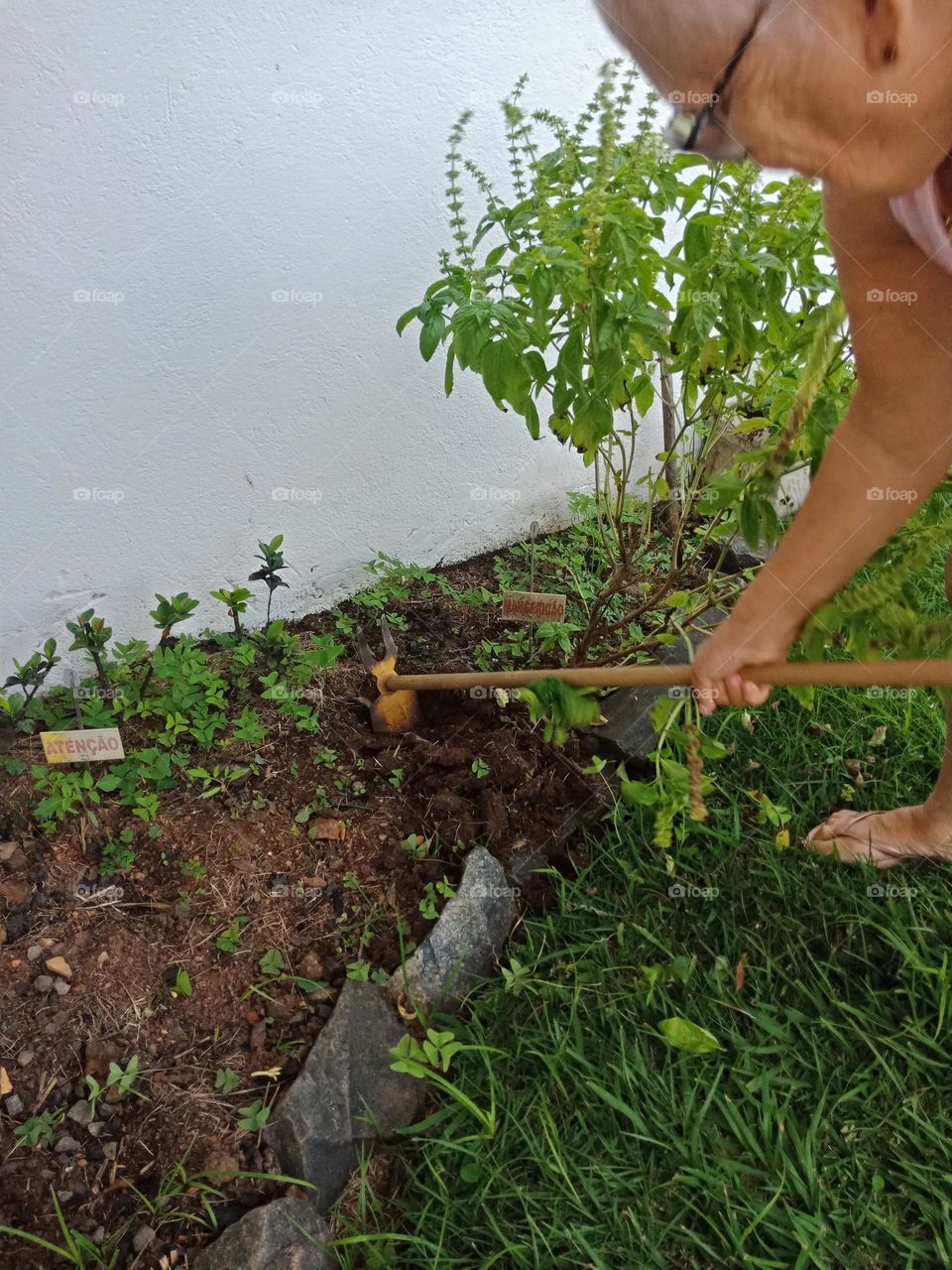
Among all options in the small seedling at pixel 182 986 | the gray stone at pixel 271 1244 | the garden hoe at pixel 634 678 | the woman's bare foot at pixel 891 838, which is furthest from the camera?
the woman's bare foot at pixel 891 838

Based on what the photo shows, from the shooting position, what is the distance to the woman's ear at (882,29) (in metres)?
0.79

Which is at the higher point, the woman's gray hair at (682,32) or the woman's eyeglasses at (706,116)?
the woman's gray hair at (682,32)

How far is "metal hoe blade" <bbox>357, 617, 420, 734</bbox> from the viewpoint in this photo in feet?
7.14

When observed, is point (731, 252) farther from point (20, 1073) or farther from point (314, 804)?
point (20, 1073)

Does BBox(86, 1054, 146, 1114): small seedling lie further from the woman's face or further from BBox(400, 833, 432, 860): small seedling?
the woman's face

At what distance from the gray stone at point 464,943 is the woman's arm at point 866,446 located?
2.54 ft

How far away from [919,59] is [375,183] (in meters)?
1.75

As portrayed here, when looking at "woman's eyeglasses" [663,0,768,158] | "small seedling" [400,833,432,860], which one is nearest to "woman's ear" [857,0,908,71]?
"woman's eyeglasses" [663,0,768,158]

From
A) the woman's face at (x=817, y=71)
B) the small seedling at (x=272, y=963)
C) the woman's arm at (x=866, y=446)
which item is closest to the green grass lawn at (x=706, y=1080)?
the small seedling at (x=272, y=963)

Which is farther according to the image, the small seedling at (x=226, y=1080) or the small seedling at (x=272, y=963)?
the small seedling at (x=272, y=963)

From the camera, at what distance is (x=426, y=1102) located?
1.65 metres

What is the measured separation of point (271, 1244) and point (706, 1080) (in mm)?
830

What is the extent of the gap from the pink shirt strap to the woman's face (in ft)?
0.49

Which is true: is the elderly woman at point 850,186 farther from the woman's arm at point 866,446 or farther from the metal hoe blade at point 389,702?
the metal hoe blade at point 389,702
